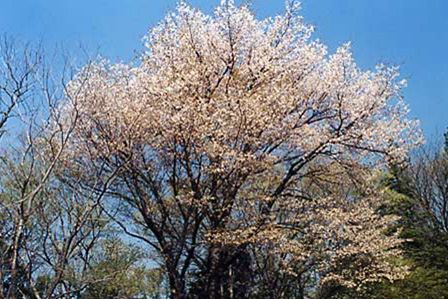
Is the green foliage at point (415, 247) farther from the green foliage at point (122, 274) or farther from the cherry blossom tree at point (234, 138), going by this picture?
the green foliage at point (122, 274)

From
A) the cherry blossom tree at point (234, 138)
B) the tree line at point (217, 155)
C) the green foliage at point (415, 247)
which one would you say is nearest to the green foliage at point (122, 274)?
the tree line at point (217, 155)

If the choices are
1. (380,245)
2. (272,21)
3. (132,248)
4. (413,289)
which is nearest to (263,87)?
(272,21)

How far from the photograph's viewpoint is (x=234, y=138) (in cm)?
915

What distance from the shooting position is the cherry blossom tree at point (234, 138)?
9.02 meters

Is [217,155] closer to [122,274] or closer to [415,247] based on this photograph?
[122,274]

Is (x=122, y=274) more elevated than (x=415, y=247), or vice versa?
(x=415, y=247)

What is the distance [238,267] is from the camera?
11.7m

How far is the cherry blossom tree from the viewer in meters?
9.02

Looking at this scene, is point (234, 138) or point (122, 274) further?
point (122, 274)

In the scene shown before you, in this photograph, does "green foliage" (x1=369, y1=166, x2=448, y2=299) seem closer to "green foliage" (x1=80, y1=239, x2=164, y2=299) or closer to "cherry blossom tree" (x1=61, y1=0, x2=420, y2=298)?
"cherry blossom tree" (x1=61, y1=0, x2=420, y2=298)

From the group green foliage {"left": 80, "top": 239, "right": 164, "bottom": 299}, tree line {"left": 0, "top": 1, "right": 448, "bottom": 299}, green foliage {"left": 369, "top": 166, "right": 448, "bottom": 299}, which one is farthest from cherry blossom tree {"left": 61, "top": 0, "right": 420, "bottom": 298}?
green foliage {"left": 369, "top": 166, "right": 448, "bottom": 299}

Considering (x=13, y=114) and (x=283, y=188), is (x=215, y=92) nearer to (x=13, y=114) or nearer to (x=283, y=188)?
(x=283, y=188)

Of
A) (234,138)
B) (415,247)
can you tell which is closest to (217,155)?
(234,138)

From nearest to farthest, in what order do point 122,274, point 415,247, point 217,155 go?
point 217,155
point 122,274
point 415,247
